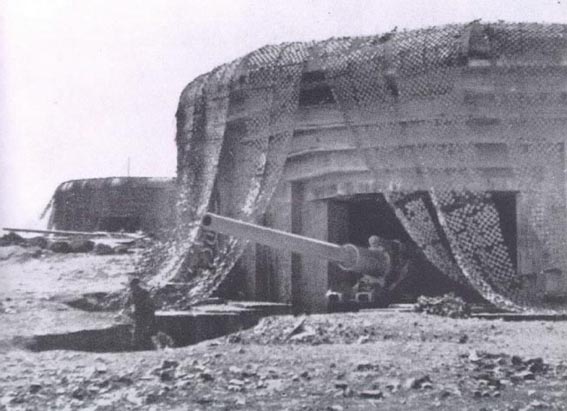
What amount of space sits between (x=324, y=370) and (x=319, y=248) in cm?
368

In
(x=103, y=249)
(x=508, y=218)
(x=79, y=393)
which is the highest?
(x=508, y=218)

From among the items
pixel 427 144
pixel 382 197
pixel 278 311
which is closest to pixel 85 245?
pixel 278 311

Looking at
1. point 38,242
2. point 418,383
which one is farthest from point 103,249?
point 418,383

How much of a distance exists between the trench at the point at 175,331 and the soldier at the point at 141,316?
0.10m

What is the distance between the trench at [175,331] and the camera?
878 cm

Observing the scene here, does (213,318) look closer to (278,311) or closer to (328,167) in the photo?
(278,311)

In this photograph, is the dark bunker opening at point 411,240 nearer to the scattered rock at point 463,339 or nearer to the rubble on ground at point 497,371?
the scattered rock at point 463,339

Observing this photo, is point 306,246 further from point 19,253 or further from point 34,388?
point 19,253

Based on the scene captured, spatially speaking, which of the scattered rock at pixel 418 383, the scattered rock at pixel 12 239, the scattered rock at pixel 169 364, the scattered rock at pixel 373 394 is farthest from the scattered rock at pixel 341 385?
the scattered rock at pixel 12 239

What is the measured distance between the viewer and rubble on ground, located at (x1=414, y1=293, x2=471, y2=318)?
8.84 m

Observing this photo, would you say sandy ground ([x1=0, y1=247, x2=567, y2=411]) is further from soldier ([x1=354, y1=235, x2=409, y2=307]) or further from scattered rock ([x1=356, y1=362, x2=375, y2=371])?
soldier ([x1=354, y1=235, x2=409, y2=307])

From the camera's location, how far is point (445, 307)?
29.3ft

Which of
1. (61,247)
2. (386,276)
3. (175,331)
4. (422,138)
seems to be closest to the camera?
(175,331)

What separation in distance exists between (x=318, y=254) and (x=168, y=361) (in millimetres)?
3448
